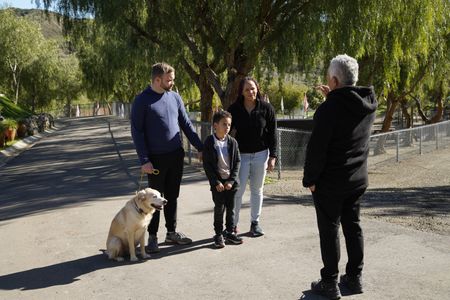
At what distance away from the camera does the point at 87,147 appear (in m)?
22.9

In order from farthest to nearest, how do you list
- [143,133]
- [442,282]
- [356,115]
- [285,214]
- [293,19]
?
1. [293,19]
2. [285,214]
3. [143,133]
4. [442,282]
5. [356,115]

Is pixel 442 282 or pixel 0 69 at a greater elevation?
pixel 0 69

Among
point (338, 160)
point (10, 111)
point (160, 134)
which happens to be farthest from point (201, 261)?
point (10, 111)

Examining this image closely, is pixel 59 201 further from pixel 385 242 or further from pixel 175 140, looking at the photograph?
pixel 385 242

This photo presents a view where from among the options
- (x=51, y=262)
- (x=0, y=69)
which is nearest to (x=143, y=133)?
(x=51, y=262)

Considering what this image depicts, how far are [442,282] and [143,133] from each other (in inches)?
131

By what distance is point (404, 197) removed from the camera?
9734 mm

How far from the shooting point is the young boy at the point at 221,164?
231 inches

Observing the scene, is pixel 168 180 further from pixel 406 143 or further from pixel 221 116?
pixel 406 143

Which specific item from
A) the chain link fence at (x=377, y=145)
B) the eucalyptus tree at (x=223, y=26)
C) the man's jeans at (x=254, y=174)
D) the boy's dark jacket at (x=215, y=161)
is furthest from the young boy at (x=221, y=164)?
the eucalyptus tree at (x=223, y=26)

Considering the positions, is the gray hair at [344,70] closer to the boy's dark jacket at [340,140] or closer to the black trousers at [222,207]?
the boy's dark jacket at [340,140]

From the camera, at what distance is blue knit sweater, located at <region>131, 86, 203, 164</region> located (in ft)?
19.0

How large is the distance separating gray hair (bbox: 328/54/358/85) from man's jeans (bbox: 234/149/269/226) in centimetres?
225

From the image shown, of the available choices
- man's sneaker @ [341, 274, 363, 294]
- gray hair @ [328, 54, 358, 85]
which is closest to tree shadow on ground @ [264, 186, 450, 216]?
man's sneaker @ [341, 274, 363, 294]
